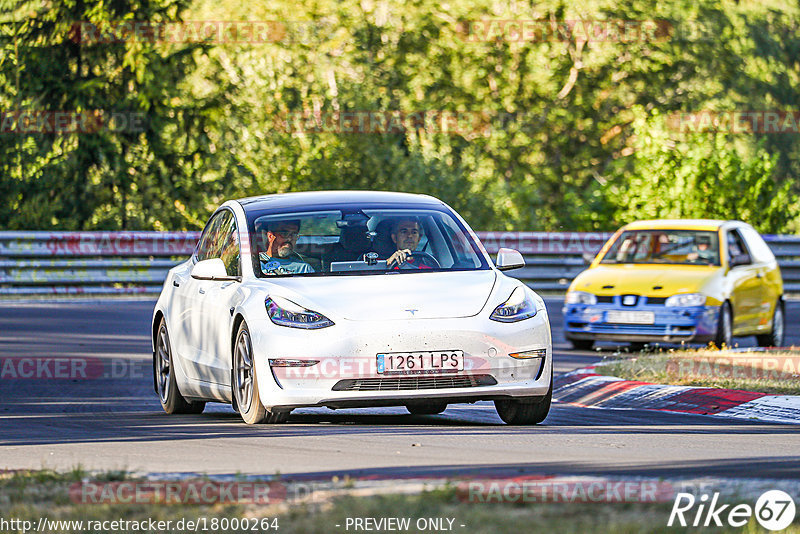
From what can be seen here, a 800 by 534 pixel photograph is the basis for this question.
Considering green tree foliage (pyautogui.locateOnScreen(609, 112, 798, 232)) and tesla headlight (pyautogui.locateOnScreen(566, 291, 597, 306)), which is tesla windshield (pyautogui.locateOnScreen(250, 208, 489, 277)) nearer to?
Answer: tesla headlight (pyautogui.locateOnScreen(566, 291, 597, 306))

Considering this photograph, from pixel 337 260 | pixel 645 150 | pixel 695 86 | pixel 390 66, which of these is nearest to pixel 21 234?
pixel 645 150

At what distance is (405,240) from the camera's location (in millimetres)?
11062

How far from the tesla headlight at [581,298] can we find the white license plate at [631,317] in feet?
1.05

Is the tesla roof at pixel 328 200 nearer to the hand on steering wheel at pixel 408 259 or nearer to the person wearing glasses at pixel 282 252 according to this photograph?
the person wearing glasses at pixel 282 252

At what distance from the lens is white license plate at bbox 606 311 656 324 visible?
18.5 meters

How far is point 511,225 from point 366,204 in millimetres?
28322

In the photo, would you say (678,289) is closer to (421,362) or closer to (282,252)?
(282,252)

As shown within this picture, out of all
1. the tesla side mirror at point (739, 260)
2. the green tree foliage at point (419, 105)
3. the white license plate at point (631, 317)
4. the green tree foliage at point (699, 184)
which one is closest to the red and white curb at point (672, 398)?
the white license plate at point (631, 317)

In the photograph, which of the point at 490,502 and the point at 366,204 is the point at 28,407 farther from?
the point at 490,502

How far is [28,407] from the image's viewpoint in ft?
39.8

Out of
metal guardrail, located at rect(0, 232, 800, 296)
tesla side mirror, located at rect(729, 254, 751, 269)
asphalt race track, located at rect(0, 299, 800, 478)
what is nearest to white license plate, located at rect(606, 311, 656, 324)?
tesla side mirror, located at rect(729, 254, 751, 269)

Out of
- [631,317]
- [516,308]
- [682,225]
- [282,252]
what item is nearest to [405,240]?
[282,252]

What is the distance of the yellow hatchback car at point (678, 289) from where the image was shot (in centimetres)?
1842

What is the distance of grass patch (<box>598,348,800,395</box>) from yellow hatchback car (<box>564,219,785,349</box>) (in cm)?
182
